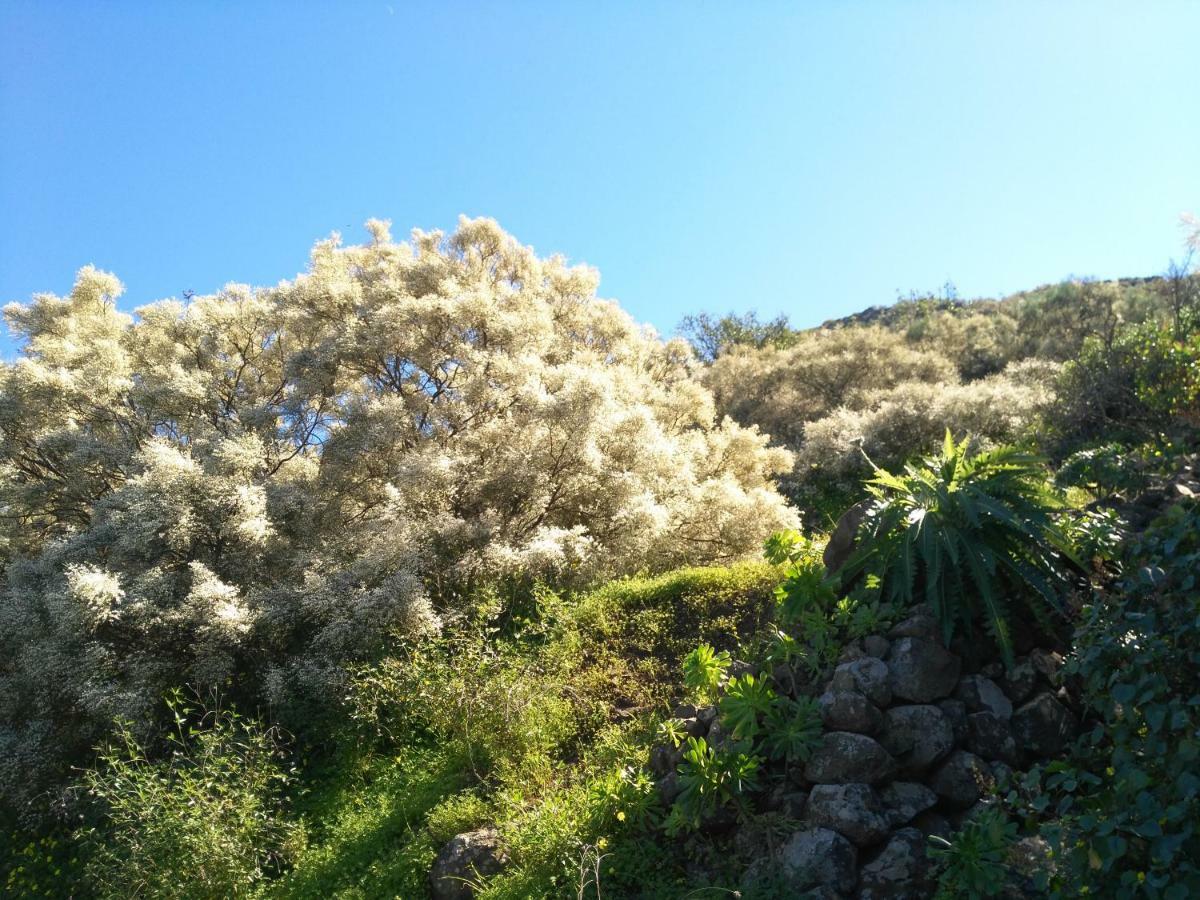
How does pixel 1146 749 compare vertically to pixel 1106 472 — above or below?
below

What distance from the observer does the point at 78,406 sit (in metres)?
12.1

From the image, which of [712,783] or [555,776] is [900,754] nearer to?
[712,783]

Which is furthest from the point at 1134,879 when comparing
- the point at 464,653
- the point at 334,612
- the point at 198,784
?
the point at 334,612

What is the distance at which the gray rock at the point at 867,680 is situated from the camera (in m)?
4.68

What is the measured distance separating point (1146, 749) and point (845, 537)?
9.88 feet

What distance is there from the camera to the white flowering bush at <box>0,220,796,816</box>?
8586 millimetres

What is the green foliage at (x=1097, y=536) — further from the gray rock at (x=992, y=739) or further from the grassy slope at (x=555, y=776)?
the grassy slope at (x=555, y=776)

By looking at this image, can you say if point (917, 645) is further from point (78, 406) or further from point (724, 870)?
point (78, 406)

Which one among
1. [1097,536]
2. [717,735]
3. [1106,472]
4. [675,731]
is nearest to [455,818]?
[675,731]

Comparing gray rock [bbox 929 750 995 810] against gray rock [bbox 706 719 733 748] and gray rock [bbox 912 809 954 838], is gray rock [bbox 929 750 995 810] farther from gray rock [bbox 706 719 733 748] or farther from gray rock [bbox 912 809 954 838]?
gray rock [bbox 706 719 733 748]

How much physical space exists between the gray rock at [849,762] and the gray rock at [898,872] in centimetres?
37

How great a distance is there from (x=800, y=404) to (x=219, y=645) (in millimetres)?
17153

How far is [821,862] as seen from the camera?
3.96 metres

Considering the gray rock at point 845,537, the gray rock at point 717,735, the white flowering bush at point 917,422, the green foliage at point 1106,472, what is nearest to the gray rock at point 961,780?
the gray rock at point 717,735
